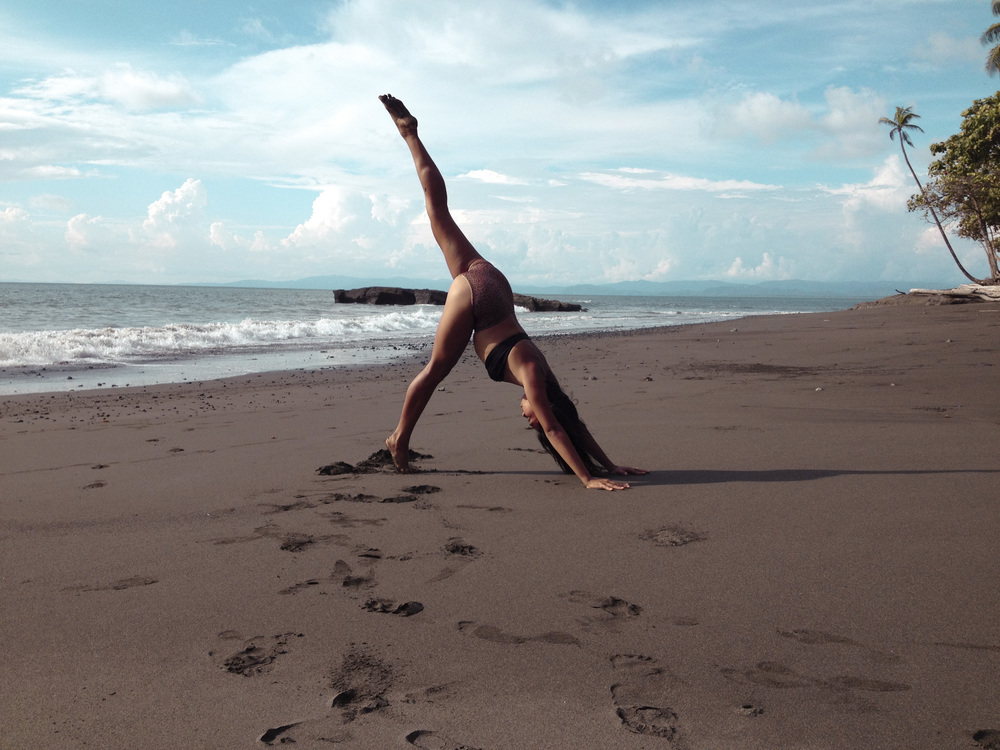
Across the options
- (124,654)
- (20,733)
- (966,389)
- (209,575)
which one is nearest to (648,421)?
(966,389)

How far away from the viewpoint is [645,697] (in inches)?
84.9

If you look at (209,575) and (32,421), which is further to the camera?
(32,421)

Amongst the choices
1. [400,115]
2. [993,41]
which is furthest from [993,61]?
[400,115]

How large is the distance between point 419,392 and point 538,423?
33.4 inches

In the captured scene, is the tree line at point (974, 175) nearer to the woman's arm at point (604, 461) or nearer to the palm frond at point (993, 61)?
the palm frond at point (993, 61)

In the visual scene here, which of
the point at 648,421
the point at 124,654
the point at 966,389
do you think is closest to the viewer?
the point at 124,654

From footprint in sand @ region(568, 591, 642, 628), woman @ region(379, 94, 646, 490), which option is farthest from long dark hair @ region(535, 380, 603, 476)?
footprint in sand @ region(568, 591, 642, 628)

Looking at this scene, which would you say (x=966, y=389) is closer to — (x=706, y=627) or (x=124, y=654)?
(x=706, y=627)

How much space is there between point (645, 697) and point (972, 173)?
114 ft

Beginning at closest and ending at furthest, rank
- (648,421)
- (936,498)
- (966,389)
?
(936,498)
(648,421)
(966,389)

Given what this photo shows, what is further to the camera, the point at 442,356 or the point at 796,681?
the point at 442,356

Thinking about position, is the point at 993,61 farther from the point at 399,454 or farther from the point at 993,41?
the point at 399,454

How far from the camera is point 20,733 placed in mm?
1991

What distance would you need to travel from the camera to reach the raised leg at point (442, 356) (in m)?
4.70
